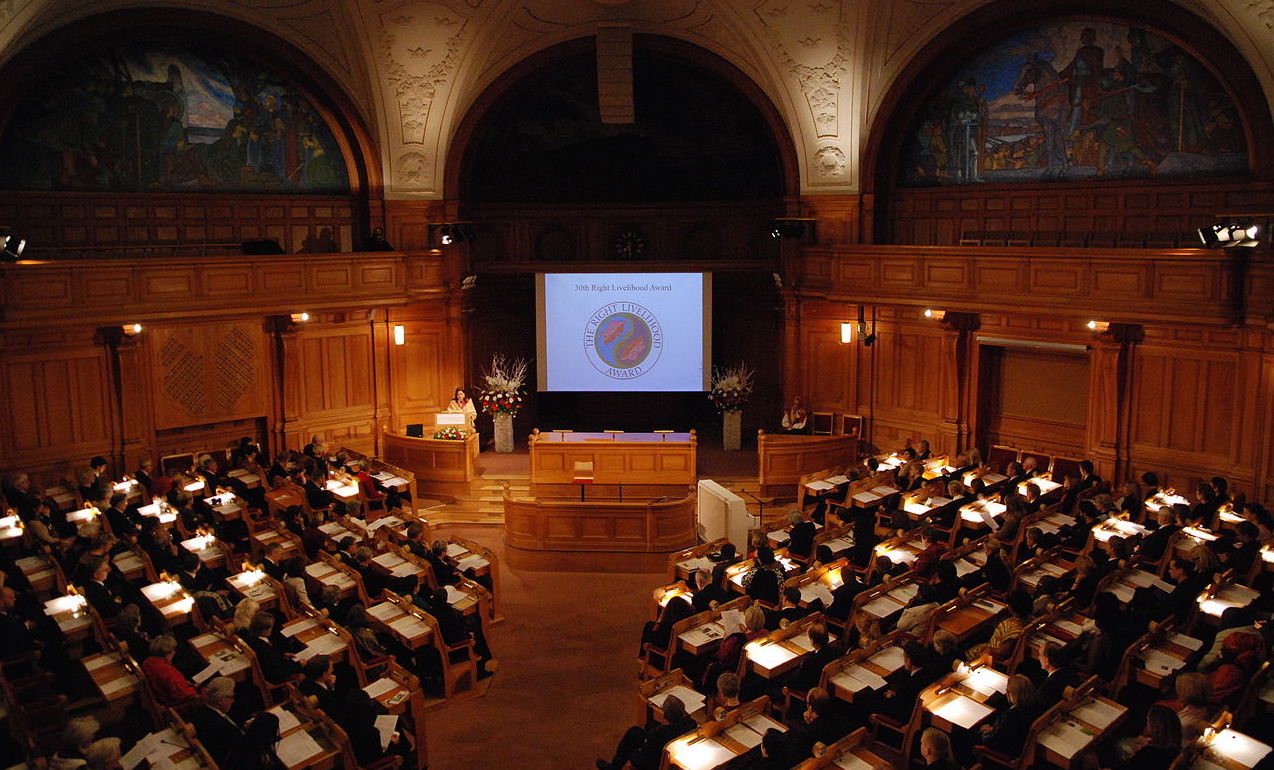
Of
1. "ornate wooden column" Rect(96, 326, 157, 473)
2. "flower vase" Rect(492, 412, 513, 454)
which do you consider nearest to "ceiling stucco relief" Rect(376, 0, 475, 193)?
"flower vase" Rect(492, 412, 513, 454)

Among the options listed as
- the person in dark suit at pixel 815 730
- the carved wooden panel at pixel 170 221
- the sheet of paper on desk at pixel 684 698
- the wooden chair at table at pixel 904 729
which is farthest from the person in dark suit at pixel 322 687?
the carved wooden panel at pixel 170 221

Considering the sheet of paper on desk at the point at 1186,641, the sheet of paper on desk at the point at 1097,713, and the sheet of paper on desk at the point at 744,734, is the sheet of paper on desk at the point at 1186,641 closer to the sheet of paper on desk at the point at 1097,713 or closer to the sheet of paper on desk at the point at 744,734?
the sheet of paper on desk at the point at 1097,713

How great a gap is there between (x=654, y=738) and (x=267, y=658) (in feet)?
12.3

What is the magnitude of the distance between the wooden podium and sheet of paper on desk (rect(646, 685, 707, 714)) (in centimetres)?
884

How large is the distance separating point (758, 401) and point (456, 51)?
29.8 feet

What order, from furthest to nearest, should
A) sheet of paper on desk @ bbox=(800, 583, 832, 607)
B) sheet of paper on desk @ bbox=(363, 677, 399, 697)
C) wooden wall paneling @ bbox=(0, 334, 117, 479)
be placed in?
wooden wall paneling @ bbox=(0, 334, 117, 479) < sheet of paper on desk @ bbox=(800, 583, 832, 607) < sheet of paper on desk @ bbox=(363, 677, 399, 697)

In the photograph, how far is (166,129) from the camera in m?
17.2

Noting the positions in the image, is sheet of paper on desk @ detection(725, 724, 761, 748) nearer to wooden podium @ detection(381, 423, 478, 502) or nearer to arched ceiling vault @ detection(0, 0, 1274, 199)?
wooden podium @ detection(381, 423, 478, 502)

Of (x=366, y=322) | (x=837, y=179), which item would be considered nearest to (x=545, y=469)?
(x=366, y=322)

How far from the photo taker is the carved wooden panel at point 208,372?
16.3 m

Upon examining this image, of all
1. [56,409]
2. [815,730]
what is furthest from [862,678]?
[56,409]

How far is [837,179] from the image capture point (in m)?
18.3

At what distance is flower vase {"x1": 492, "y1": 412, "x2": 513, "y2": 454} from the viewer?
1920 cm

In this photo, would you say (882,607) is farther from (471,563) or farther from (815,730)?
(471,563)
